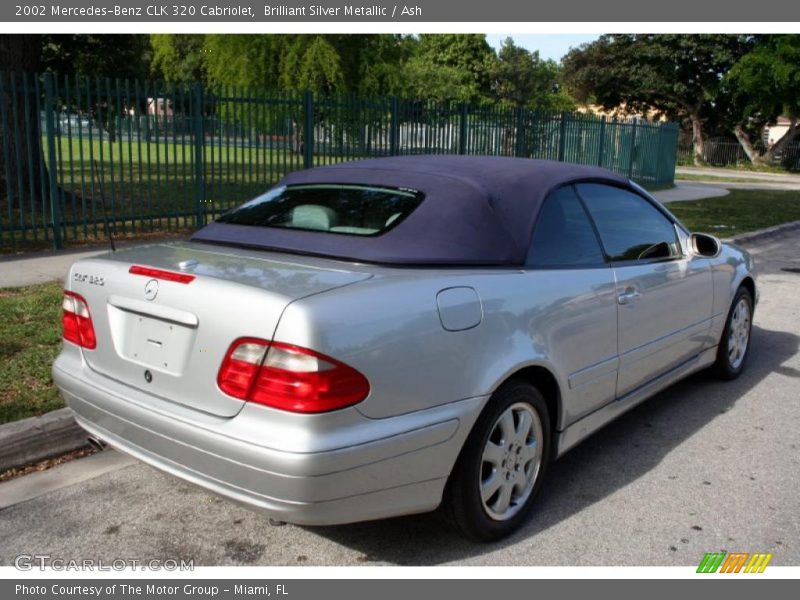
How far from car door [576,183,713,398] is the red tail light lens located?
7.05ft

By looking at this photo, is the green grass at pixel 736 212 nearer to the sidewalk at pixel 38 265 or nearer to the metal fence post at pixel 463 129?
the metal fence post at pixel 463 129

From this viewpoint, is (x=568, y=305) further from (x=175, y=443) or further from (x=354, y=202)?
(x=175, y=443)

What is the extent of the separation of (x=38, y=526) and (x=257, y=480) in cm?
137

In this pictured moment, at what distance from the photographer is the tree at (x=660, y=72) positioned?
46.7 m

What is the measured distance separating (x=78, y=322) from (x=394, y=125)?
11226 millimetres

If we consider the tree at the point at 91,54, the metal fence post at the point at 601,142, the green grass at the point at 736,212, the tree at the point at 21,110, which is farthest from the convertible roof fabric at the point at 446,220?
the tree at the point at 91,54

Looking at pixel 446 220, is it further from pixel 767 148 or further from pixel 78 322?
pixel 767 148

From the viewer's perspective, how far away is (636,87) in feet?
165

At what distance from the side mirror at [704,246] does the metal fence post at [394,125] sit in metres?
9.64

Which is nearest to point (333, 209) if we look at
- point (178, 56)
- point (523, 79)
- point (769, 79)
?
point (178, 56)

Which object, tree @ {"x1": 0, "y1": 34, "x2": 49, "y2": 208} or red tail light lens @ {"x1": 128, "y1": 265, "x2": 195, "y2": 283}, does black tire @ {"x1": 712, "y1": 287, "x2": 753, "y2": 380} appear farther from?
tree @ {"x1": 0, "y1": 34, "x2": 49, "y2": 208}

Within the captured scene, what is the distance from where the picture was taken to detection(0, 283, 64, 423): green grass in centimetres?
424

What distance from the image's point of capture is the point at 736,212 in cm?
1736

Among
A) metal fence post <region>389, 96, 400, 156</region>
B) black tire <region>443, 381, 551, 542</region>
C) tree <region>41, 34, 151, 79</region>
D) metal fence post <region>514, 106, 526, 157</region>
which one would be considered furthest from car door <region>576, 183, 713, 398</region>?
tree <region>41, 34, 151, 79</region>
